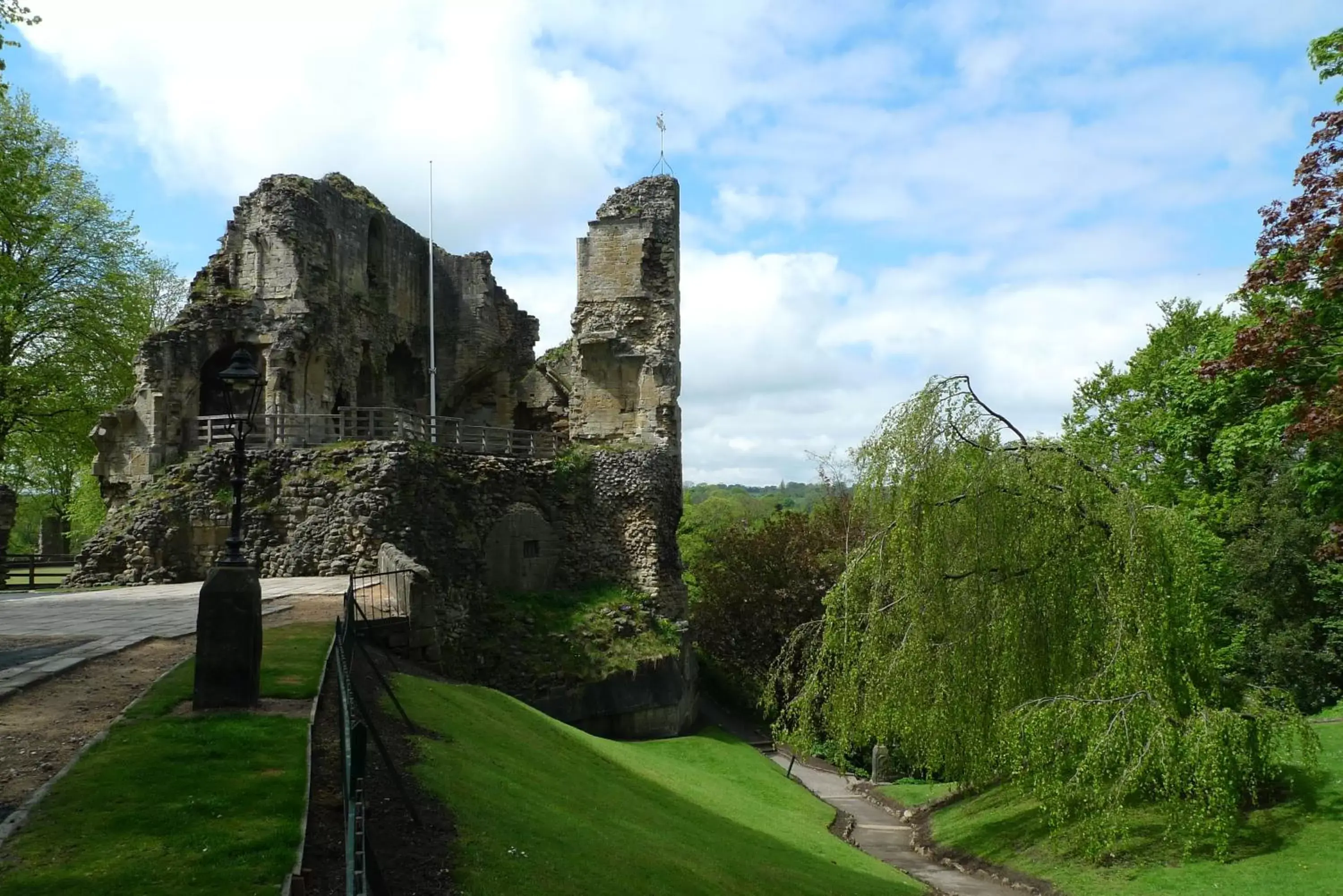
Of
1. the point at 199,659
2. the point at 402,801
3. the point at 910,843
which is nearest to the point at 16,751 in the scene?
the point at 199,659

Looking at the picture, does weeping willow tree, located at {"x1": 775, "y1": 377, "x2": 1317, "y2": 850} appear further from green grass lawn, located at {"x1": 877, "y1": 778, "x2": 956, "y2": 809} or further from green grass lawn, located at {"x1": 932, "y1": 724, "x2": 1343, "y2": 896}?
green grass lawn, located at {"x1": 877, "y1": 778, "x2": 956, "y2": 809}

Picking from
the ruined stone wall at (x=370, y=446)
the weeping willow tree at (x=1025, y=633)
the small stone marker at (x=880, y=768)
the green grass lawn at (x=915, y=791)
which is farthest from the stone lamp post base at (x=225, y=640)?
→ the small stone marker at (x=880, y=768)

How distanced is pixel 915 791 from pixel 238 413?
72.0 feet

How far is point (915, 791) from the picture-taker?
90.8ft

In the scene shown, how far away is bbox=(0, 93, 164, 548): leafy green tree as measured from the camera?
32.1m

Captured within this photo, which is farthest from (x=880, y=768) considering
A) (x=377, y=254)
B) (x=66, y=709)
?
(x=66, y=709)

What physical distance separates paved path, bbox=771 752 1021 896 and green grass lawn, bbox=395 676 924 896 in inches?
35.1

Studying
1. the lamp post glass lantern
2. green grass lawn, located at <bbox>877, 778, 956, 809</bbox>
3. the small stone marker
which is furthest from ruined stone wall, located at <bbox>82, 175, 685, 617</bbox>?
the lamp post glass lantern

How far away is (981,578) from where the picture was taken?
1639cm

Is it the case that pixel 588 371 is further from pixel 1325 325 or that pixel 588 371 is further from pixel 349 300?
pixel 1325 325

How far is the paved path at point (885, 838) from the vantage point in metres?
16.8

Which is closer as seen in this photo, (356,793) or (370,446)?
(356,793)

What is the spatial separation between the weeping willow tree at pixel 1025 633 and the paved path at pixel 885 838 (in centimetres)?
167

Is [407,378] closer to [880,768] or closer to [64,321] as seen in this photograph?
[64,321]
